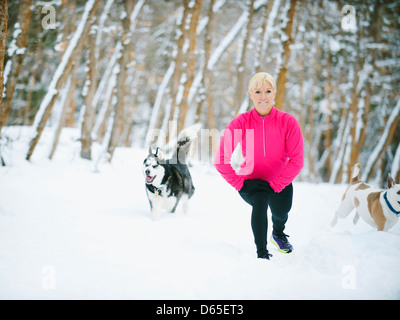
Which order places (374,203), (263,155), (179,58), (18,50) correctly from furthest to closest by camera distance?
1. (179,58)
2. (18,50)
3. (374,203)
4. (263,155)

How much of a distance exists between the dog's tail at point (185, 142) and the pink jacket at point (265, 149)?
205cm

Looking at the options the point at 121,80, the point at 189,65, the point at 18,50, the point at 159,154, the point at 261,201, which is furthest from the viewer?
the point at 121,80

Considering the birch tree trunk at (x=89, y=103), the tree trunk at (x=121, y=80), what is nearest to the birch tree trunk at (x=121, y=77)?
the tree trunk at (x=121, y=80)

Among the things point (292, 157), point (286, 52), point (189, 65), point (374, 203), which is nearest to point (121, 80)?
point (189, 65)

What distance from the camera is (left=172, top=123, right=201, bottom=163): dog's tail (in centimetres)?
435

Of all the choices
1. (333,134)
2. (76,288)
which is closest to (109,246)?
(76,288)

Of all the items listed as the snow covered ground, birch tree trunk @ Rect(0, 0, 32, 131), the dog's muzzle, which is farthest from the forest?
the dog's muzzle

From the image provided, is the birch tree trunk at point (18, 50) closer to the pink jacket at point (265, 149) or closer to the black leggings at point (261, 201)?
the pink jacket at point (265, 149)

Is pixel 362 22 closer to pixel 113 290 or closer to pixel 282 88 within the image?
pixel 282 88

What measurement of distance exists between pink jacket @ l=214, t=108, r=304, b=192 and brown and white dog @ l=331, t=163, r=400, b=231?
117 centimetres

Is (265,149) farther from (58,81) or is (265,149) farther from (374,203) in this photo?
(58,81)

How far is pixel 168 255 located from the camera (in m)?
2.30

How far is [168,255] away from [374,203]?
204cm

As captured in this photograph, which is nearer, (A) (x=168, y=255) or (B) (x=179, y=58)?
(A) (x=168, y=255)
